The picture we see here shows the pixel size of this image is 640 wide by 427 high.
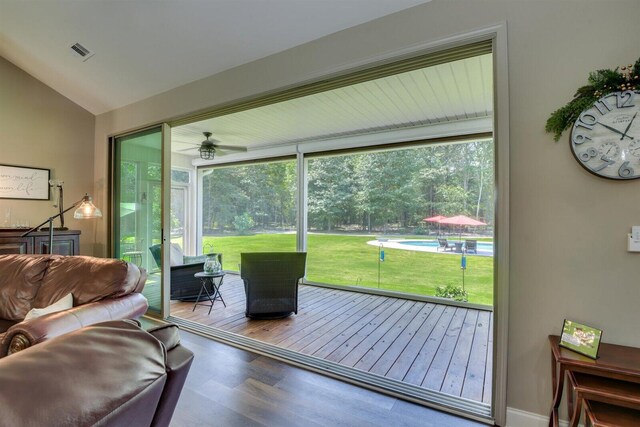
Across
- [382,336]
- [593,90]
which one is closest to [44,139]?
[382,336]

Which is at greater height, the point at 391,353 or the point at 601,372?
the point at 601,372

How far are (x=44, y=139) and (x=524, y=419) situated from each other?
624 cm

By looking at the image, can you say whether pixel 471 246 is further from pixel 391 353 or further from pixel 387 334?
pixel 391 353

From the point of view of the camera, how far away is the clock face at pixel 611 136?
1544 mm

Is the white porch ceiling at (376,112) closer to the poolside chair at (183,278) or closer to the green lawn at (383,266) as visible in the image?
the green lawn at (383,266)

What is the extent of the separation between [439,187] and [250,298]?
10.7 ft

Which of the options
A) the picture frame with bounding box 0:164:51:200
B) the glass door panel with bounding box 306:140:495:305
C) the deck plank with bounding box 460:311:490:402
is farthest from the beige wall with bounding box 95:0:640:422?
the picture frame with bounding box 0:164:51:200

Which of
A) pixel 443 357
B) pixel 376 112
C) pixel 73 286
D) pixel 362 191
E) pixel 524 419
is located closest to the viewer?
pixel 524 419

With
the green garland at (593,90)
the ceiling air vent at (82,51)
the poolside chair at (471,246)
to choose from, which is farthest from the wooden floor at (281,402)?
the ceiling air vent at (82,51)

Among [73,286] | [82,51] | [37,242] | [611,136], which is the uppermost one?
[82,51]

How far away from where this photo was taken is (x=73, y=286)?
2215 mm

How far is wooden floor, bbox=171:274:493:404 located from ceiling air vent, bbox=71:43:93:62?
128 inches

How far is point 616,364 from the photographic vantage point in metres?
1.39

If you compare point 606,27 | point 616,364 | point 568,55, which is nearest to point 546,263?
point 616,364
